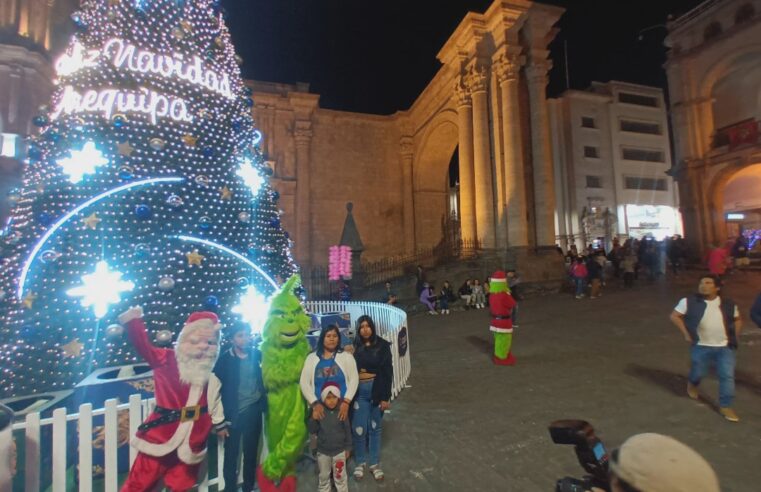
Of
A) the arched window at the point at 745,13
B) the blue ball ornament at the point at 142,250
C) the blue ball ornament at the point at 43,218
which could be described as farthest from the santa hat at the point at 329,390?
the arched window at the point at 745,13

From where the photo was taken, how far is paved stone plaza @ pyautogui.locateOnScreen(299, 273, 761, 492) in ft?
11.0

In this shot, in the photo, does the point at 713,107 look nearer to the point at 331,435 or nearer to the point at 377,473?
the point at 377,473

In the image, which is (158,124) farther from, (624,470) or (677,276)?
(677,276)

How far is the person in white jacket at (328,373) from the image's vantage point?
119 inches

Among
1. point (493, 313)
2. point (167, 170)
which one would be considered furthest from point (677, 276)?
Answer: point (167, 170)

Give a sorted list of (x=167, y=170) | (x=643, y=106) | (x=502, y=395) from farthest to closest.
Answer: (x=643, y=106)
(x=502, y=395)
(x=167, y=170)

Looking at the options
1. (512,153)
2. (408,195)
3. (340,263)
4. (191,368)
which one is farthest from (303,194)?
(191,368)

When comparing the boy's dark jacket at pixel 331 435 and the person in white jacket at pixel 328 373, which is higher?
the person in white jacket at pixel 328 373

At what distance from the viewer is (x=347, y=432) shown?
3.10m

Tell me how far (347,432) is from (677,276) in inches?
669

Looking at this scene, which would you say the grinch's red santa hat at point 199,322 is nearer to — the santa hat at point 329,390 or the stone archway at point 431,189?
the santa hat at point 329,390

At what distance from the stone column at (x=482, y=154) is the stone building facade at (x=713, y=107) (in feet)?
37.5

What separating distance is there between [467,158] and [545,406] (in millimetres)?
Result: 14365

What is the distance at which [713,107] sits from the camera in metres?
20.7
